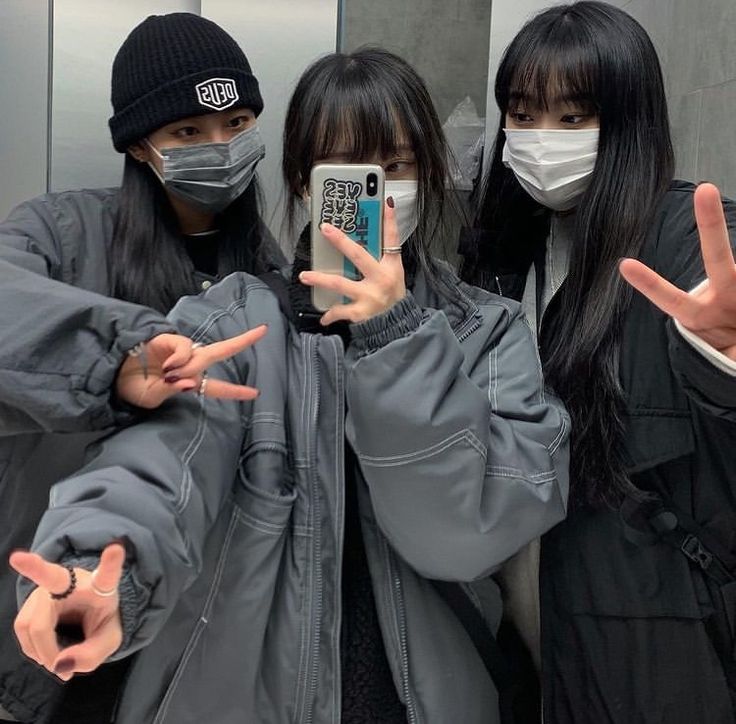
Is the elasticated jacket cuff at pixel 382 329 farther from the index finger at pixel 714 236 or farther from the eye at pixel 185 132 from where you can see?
the eye at pixel 185 132

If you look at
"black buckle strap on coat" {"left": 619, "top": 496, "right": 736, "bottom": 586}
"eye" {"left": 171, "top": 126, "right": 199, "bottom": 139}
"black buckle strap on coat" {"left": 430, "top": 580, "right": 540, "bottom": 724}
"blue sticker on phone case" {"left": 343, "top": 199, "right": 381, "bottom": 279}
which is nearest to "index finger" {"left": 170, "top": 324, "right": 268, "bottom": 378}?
"blue sticker on phone case" {"left": 343, "top": 199, "right": 381, "bottom": 279}

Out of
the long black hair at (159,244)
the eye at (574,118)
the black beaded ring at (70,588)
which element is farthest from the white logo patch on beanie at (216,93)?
the black beaded ring at (70,588)

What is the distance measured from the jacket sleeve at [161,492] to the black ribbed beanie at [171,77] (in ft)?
1.73

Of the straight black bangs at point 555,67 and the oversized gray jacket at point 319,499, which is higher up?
the straight black bangs at point 555,67

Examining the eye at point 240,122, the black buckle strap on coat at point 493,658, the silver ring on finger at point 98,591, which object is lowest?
the black buckle strap on coat at point 493,658

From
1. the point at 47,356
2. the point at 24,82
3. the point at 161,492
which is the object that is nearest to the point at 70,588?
the point at 161,492

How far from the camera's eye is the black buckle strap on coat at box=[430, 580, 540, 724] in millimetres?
1059

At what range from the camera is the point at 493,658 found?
1.09 metres

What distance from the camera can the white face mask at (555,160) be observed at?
128cm

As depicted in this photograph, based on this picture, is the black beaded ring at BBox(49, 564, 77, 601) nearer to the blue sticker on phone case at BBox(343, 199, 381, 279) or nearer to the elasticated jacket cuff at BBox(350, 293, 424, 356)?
the elasticated jacket cuff at BBox(350, 293, 424, 356)

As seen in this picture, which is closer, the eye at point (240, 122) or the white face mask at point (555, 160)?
the white face mask at point (555, 160)

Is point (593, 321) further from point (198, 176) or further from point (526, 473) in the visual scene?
point (198, 176)

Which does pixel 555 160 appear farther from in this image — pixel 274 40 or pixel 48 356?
pixel 274 40

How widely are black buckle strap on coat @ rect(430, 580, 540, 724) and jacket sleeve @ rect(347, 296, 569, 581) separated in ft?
0.28
